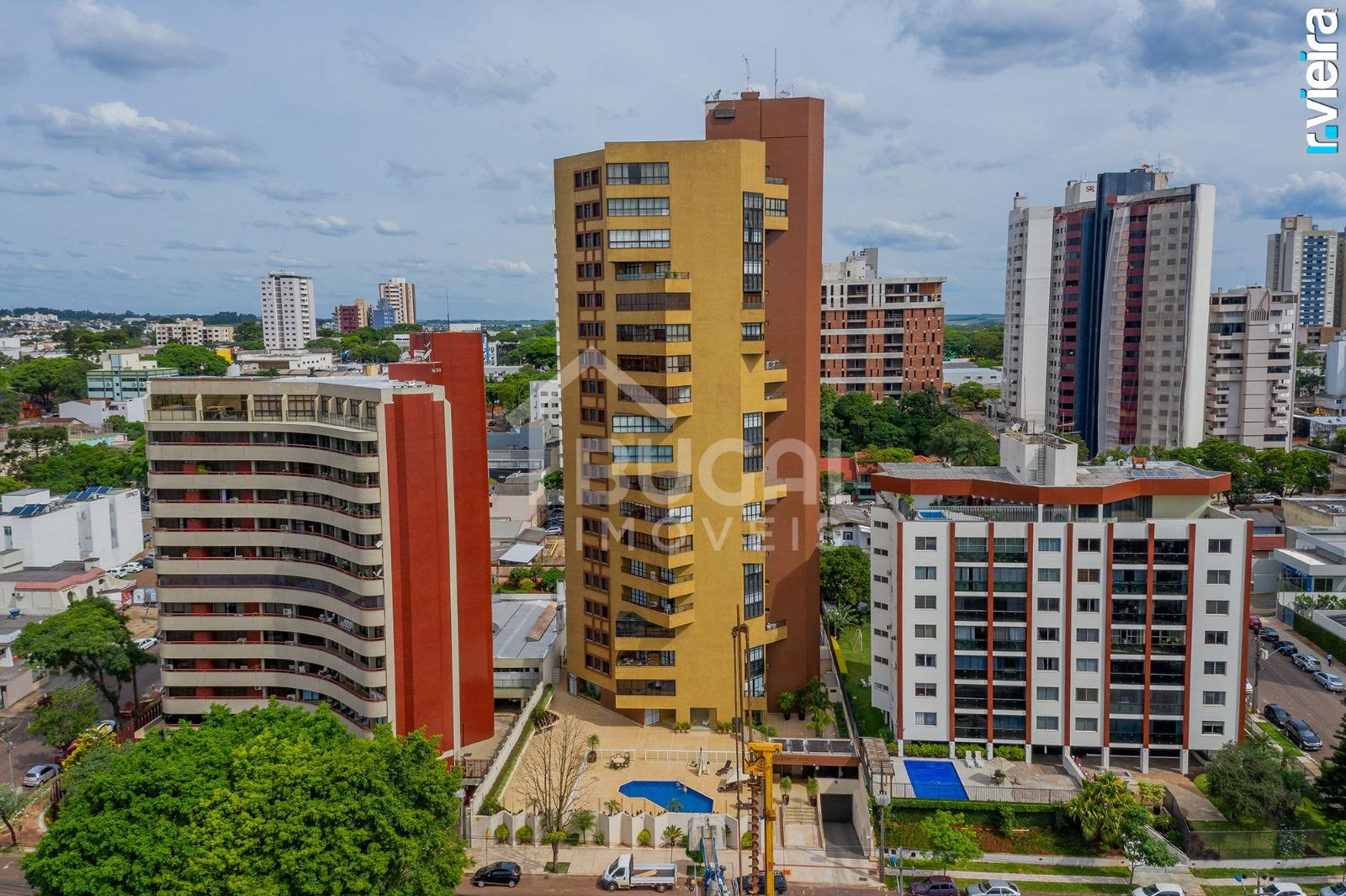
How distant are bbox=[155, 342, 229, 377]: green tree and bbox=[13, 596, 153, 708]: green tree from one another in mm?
119047

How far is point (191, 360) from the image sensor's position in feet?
524

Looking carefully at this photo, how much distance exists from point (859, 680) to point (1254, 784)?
19410 millimetres

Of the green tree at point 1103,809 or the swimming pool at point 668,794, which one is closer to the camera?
the green tree at point 1103,809

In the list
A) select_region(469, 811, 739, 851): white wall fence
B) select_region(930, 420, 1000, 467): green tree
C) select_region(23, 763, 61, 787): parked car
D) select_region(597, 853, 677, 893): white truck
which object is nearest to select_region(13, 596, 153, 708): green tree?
select_region(23, 763, 61, 787): parked car

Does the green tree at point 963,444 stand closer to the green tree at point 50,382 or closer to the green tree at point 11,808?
the green tree at point 11,808

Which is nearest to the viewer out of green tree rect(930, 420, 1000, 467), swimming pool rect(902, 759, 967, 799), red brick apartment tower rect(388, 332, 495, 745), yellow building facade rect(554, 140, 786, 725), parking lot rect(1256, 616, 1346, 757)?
swimming pool rect(902, 759, 967, 799)

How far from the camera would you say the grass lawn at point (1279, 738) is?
41.2m

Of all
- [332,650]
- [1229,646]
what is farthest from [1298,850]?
[332,650]

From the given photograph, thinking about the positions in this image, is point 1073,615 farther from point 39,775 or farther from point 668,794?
point 39,775

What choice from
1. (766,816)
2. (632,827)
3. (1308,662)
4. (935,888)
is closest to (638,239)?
(766,816)

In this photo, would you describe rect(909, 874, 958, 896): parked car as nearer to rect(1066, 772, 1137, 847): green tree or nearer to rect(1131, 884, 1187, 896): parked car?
rect(1066, 772, 1137, 847): green tree

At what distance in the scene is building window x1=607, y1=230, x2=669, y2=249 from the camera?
1622 inches

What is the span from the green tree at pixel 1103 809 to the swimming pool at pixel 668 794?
46.5ft

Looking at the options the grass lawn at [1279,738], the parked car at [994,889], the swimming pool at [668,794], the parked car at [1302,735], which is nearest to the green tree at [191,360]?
Result: the swimming pool at [668,794]
